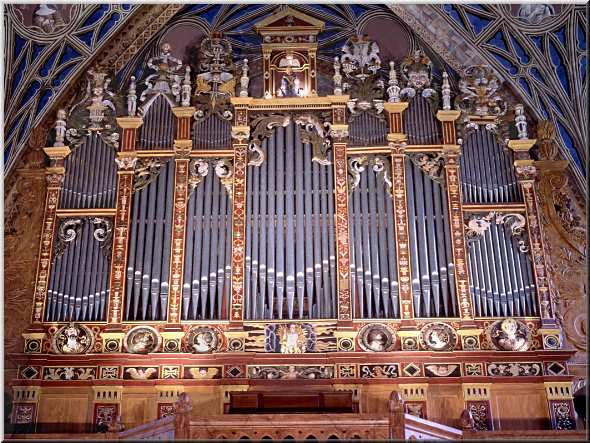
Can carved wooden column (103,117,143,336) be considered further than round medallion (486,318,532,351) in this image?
Yes

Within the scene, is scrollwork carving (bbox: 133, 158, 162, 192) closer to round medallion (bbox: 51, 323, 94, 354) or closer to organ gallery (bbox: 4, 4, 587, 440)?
organ gallery (bbox: 4, 4, 587, 440)

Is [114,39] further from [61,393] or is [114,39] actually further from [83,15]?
[61,393]

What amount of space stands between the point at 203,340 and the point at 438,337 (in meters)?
3.80

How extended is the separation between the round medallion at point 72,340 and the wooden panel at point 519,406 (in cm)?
657

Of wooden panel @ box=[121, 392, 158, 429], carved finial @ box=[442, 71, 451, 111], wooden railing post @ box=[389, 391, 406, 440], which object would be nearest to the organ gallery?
wooden panel @ box=[121, 392, 158, 429]

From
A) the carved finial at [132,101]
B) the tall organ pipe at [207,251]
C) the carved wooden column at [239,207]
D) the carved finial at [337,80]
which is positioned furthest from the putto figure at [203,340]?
the carved finial at [337,80]

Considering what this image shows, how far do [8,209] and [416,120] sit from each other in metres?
7.43

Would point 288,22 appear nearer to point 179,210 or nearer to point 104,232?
point 179,210

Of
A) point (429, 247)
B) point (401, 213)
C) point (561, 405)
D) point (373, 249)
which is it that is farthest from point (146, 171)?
point (561, 405)

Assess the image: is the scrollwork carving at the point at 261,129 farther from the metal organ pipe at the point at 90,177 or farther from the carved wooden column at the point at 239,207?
the metal organ pipe at the point at 90,177

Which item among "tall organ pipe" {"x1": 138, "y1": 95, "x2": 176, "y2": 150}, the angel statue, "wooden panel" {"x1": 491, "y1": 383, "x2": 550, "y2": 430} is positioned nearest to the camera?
"wooden panel" {"x1": 491, "y1": 383, "x2": 550, "y2": 430}

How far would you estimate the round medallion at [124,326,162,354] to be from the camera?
522 inches

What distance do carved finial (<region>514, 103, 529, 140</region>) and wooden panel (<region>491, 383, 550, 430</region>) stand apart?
14.7 ft

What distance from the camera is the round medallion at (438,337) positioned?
13.2m
